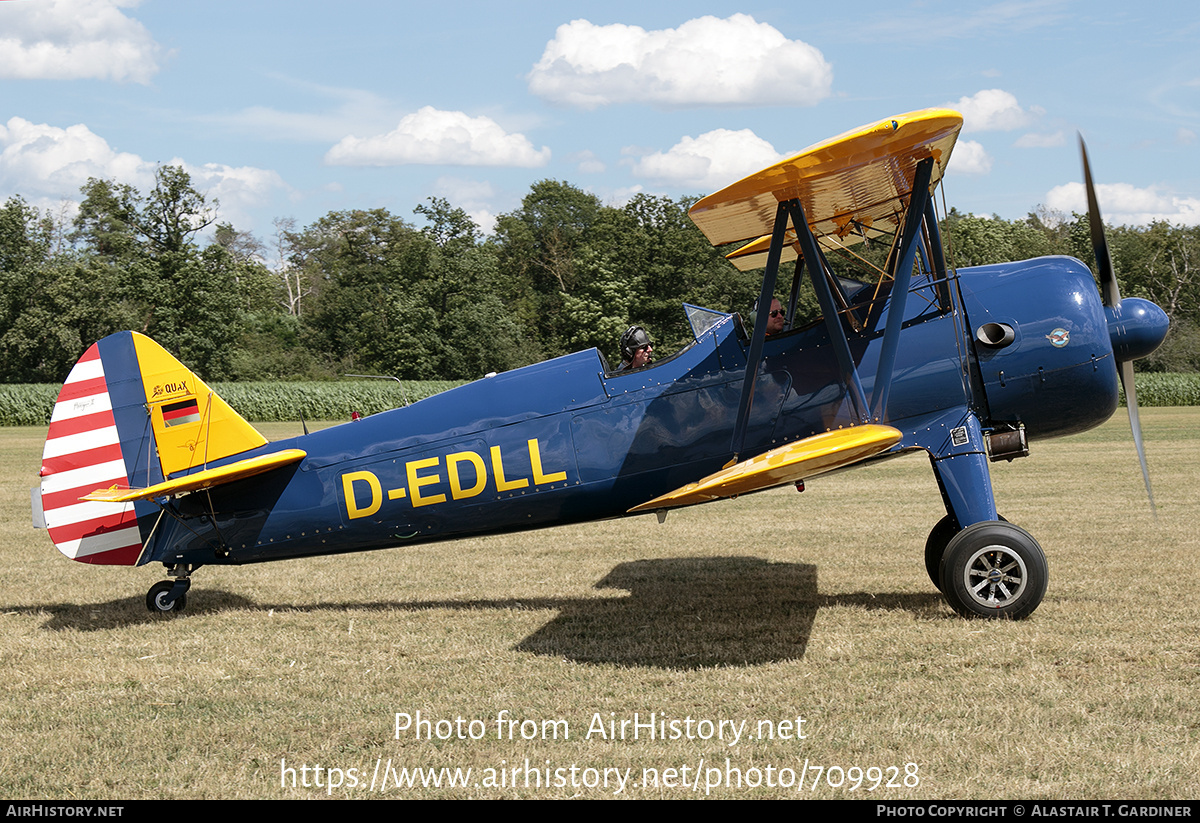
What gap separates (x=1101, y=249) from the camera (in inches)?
273

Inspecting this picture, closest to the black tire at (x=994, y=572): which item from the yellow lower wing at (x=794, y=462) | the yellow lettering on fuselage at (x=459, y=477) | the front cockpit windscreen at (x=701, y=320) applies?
the yellow lower wing at (x=794, y=462)

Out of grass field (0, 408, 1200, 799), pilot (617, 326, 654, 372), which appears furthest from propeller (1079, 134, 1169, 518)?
pilot (617, 326, 654, 372)

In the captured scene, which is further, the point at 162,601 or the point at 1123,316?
the point at 162,601

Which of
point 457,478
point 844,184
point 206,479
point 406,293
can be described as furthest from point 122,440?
point 406,293

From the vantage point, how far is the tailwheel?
736 centimetres

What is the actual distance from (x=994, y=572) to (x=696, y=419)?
6.96ft

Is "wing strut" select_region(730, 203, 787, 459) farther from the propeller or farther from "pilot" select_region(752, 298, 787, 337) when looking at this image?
the propeller

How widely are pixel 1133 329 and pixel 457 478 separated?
4756 millimetres

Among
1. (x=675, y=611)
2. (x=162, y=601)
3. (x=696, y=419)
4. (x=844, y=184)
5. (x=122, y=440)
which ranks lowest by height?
(x=675, y=611)

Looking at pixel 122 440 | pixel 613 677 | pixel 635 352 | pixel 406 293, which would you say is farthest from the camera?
pixel 406 293

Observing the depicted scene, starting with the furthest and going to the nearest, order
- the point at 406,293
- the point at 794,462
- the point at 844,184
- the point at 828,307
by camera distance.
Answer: the point at 406,293
the point at 844,184
the point at 828,307
the point at 794,462

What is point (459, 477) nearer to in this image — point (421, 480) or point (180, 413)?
point (421, 480)

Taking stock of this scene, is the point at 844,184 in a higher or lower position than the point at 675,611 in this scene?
higher

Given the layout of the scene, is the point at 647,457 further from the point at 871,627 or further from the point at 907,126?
the point at 907,126
